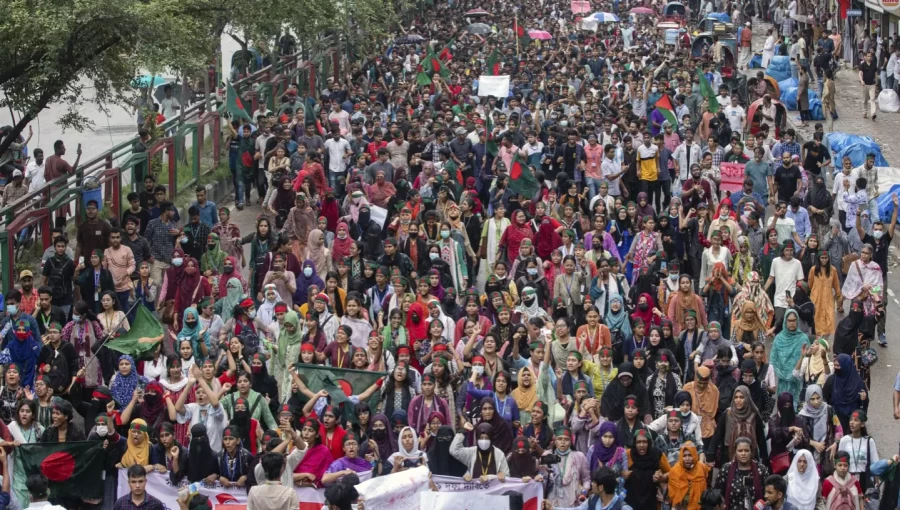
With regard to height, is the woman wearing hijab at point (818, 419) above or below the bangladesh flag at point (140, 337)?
below

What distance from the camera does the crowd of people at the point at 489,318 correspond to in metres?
13.2

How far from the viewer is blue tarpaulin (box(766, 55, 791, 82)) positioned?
108 ft

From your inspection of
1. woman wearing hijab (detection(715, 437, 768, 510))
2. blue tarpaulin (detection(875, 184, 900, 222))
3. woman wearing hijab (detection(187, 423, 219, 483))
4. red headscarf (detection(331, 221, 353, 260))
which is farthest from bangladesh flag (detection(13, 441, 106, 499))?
blue tarpaulin (detection(875, 184, 900, 222))

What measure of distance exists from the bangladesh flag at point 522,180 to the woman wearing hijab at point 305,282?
371 centimetres

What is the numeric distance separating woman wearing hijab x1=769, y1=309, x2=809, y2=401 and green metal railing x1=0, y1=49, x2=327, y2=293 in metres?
8.28

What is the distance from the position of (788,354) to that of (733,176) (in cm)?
591

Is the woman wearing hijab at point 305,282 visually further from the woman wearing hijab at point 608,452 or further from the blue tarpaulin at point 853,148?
the blue tarpaulin at point 853,148

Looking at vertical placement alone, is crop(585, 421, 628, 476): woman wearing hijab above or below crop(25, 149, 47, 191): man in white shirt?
below

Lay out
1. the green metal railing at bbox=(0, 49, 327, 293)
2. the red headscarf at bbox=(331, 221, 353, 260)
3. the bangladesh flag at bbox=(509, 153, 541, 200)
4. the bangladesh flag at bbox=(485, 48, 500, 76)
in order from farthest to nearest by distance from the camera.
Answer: the bangladesh flag at bbox=(485, 48, 500, 76)
the bangladesh flag at bbox=(509, 153, 541, 200)
the green metal railing at bbox=(0, 49, 327, 293)
the red headscarf at bbox=(331, 221, 353, 260)

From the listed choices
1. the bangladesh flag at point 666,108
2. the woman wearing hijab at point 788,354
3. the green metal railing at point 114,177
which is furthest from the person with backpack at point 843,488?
the bangladesh flag at point 666,108

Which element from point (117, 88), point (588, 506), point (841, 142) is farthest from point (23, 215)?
point (841, 142)

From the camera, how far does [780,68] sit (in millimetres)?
33094

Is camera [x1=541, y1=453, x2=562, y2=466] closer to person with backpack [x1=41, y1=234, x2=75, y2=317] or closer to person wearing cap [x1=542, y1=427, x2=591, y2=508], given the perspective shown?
person wearing cap [x1=542, y1=427, x2=591, y2=508]

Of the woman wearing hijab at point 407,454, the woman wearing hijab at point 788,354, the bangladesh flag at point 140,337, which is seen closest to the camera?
the woman wearing hijab at point 407,454
